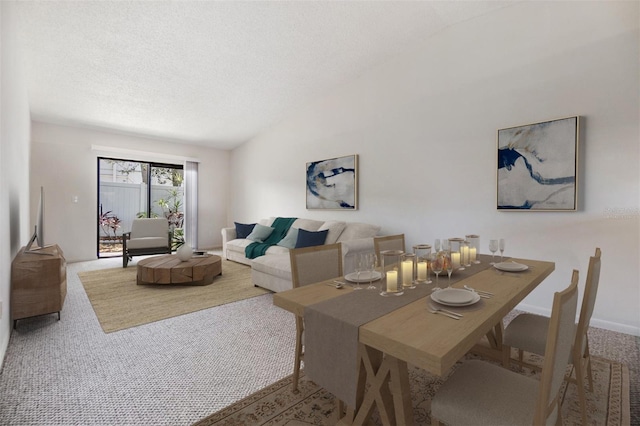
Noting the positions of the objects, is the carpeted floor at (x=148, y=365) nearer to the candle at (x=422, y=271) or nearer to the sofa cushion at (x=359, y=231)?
the candle at (x=422, y=271)

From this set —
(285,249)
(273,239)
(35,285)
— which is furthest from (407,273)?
(273,239)

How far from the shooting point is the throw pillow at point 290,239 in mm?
4820

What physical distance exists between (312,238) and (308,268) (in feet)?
8.14

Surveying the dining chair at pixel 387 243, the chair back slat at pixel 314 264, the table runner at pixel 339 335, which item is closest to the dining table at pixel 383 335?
the table runner at pixel 339 335

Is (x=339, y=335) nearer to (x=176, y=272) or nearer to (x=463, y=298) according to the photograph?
(x=463, y=298)

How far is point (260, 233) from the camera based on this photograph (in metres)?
5.43

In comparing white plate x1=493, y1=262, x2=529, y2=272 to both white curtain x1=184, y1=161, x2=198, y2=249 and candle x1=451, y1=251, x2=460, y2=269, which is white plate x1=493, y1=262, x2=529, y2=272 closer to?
candle x1=451, y1=251, x2=460, y2=269

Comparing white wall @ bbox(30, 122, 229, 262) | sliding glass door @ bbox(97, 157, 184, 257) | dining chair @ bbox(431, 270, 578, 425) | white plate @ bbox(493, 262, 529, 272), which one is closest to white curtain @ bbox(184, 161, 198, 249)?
sliding glass door @ bbox(97, 157, 184, 257)

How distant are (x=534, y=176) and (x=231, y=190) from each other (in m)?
6.42

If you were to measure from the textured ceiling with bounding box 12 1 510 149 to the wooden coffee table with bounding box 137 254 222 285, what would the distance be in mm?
2622

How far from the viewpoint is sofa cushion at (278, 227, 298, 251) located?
4820 millimetres

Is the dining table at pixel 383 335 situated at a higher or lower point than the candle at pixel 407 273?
lower

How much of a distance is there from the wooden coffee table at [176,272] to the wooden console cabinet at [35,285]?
45.8 inches

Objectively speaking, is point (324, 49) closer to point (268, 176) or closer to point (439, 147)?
point (439, 147)
